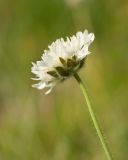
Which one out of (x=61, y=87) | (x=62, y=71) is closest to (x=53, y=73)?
(x=62, y=71)

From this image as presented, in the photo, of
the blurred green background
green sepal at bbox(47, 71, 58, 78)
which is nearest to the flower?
green sepal at bbox(47, 71, 58, 78)

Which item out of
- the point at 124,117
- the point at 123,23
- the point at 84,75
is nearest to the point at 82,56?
the point at 124,117

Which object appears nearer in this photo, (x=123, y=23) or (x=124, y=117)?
(x=124, y=117)

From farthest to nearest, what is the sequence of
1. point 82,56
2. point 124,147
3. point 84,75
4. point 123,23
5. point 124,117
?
point 123,23 < point 84,75 < point 124,117 < point 124,147 < point 82,56

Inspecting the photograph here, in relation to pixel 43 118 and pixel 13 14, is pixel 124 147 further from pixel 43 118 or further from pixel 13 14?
pixel 13 14

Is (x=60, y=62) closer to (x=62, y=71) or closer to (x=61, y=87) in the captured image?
(x=62, y=71)

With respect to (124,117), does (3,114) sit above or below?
above
